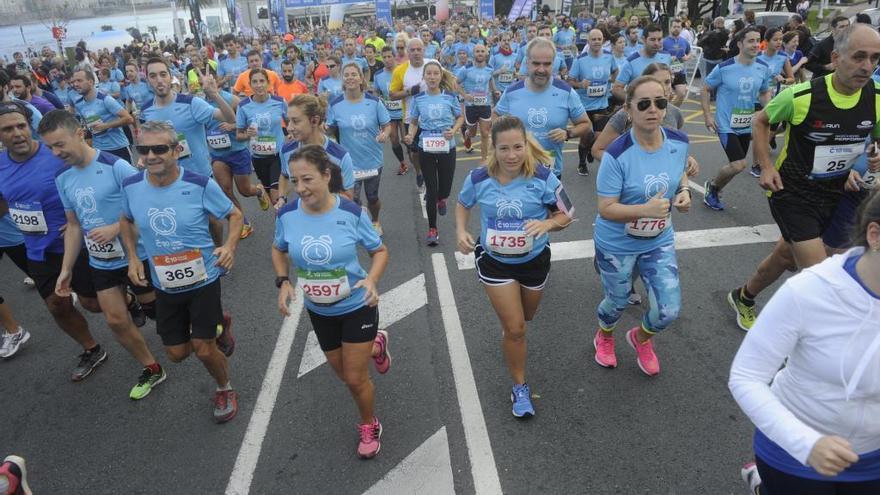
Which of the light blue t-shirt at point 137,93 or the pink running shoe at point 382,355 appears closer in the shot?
the pink running shoe at point 382,355

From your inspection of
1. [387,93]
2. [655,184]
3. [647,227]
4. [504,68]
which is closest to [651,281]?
[647,227]

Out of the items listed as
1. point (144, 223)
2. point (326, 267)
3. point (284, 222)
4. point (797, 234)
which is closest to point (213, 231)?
point (144, 223)

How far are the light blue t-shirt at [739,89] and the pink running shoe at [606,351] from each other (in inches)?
158

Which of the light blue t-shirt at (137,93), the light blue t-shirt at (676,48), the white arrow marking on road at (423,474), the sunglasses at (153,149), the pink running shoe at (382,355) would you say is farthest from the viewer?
the light blue t-shirt at (676,48)

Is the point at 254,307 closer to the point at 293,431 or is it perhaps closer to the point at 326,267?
the point at 293,431

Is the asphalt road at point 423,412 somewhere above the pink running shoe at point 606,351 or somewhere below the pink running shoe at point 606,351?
below

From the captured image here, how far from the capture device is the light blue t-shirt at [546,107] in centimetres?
531

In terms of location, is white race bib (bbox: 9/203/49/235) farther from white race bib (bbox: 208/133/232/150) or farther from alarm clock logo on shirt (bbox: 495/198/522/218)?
alarm clock logo on shirt (bbox: 495/198/522/218)

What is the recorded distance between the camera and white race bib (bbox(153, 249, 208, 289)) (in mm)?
3465

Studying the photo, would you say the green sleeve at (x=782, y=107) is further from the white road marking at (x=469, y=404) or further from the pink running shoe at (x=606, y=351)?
the white road marking at (x=469, y=404)

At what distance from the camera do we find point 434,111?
6.43 metres

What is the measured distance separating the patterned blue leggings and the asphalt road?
546mm

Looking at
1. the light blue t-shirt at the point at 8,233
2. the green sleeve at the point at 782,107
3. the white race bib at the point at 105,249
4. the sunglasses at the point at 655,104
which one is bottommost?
the light blue t-shirt at the point at 8,233

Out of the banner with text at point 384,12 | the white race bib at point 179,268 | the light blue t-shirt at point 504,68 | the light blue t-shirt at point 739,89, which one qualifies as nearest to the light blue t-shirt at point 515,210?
the white race bib at point 179,268
